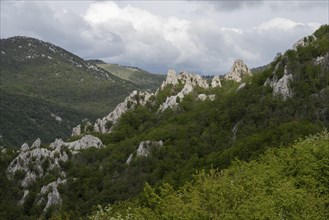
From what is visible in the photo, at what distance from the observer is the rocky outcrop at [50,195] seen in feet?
524

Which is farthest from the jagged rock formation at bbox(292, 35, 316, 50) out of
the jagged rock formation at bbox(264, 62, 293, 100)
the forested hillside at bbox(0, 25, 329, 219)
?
the jagged rock formation at bbox(264, 62, 293, 100)

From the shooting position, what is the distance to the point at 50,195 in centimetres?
16112

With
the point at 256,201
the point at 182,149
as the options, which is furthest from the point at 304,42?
the point at 256,201

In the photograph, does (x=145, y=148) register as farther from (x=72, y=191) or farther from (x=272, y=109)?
(x=272, y=109)

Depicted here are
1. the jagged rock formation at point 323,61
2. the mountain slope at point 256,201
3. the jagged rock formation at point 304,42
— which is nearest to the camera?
the mountain slope at point 256,201

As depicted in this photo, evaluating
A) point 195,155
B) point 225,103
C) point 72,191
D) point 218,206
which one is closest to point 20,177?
point 72,191

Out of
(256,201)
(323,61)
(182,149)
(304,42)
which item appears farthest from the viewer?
(304,42)

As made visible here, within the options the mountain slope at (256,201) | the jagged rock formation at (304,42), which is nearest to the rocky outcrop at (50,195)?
the jagged rock formation at (304,42)

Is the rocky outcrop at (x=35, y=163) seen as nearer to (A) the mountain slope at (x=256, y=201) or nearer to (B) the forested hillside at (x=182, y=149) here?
(B) the forested hillside at (x=182, y=149)

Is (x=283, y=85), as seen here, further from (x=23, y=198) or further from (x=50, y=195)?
(x=23, y=198)

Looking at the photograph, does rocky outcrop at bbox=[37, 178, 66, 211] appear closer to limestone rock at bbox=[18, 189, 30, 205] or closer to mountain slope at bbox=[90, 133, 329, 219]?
limestone rock at bbox=[18, 189, 30, 205]

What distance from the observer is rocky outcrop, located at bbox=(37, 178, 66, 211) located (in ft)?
524

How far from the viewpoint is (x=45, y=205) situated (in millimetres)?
159500

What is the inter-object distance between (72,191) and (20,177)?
2509 cm
